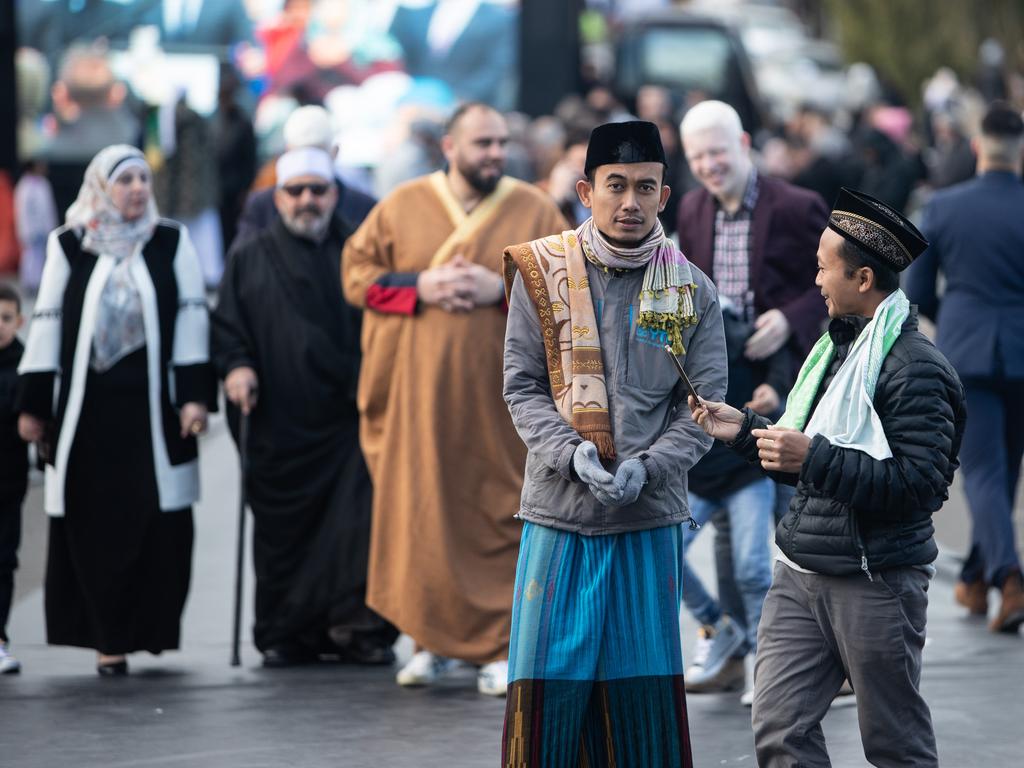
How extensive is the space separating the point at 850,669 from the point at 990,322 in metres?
3.54

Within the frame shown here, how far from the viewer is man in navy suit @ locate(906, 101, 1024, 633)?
7.71 m

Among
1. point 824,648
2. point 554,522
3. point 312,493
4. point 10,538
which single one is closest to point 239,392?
point 312,493

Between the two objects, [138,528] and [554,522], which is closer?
[554,522]

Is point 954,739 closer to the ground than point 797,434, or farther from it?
closer to the ground

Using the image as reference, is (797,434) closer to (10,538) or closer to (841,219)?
(841,219)

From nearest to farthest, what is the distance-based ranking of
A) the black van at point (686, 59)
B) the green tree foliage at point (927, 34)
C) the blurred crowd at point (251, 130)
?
the blurred crowd at point (251, 130), the black van at point (686, 59), the green tree foliage at point (927, 34)

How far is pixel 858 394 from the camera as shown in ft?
14.8

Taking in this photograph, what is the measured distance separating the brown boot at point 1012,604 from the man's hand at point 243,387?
309cm

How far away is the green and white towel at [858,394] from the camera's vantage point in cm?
446

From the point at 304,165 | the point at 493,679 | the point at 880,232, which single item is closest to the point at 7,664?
the point at 493,679

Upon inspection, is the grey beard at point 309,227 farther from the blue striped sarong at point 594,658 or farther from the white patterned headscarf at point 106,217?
the blue striped sarong at point 594,658

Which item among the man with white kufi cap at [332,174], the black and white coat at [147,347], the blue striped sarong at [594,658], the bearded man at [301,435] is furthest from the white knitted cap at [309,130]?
the blue striped sarong at [594,658]

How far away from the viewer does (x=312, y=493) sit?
741 centimetres

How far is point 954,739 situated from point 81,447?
333 centimetres
